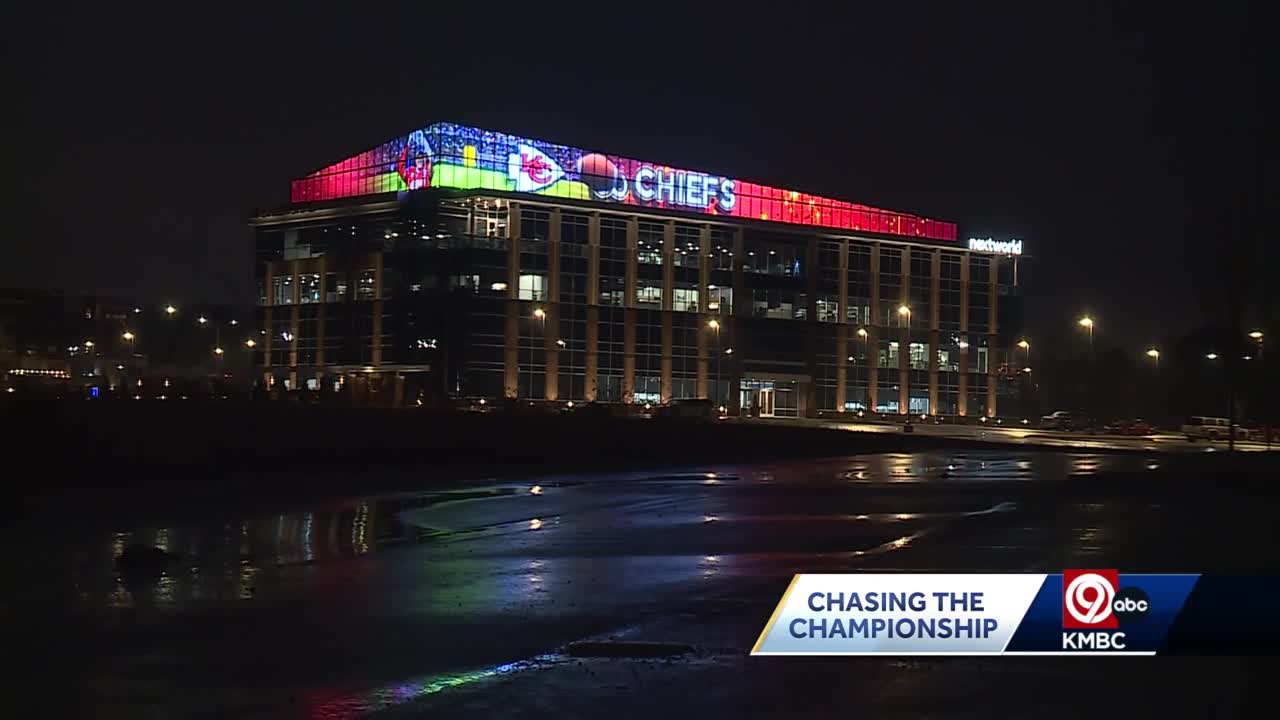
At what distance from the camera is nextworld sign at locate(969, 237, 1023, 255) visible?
405ft

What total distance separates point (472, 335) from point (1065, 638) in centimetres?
8635

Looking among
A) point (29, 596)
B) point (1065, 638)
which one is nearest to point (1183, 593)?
point (1065, 638)

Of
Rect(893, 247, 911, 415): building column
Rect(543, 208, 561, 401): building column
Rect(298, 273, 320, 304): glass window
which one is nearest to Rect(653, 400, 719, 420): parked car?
Rect(543, 208, 561, 401): building column

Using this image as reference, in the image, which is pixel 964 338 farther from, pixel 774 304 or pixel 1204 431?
pixel 1204 431

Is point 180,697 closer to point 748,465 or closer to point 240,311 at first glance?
point 748,465

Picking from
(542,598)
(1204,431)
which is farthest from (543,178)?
(542,598)

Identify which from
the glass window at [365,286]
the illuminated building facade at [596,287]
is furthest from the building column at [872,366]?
the glass window at [365,286]

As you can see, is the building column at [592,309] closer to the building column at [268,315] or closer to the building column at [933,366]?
the building column at [268,315]

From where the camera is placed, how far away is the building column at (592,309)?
10100cm

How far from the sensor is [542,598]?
47.0 ft

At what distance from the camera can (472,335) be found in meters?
94.4

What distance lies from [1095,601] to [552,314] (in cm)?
9021

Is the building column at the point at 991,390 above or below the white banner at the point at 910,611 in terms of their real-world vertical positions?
above

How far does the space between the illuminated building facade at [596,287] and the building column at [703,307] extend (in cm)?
18
